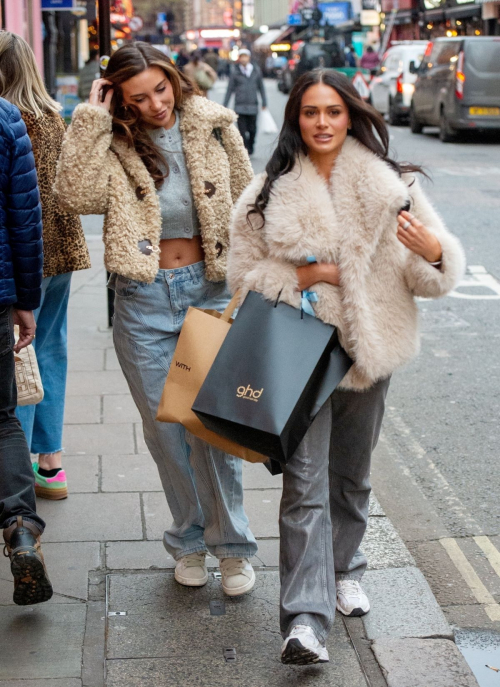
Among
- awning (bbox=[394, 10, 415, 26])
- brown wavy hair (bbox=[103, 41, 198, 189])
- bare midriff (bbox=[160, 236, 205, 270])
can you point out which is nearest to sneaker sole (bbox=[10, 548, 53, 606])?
bare midriff (bbox=[160, 236, 205, 270])

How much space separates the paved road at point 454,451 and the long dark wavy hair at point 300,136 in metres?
1.64

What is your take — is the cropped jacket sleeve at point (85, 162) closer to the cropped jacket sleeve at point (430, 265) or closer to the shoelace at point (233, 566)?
the cropped jacket sleeve at point (430, 265)

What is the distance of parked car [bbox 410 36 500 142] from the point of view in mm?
19250

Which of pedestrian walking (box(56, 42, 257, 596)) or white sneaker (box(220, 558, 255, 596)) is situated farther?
white sneaker (box(220, 558, 255, 596))

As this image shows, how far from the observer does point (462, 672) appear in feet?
10.1

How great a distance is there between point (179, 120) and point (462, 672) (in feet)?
6.71

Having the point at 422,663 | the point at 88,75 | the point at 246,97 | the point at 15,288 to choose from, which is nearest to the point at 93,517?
the point at 15,288

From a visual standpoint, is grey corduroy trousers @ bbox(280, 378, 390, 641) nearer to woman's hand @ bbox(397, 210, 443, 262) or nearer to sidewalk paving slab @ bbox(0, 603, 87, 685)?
woman's hand @ bbox(397, 210, 443, 262)

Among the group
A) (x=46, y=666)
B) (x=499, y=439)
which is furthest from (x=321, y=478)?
(x=499, y=439)

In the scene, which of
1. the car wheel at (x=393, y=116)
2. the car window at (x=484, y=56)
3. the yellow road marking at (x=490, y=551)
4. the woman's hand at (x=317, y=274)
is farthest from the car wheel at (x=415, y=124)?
the woman's hand at (x=317, y=274)

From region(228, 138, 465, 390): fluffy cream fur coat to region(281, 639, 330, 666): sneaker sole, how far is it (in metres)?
0.79

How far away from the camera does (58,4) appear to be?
49.5 ft

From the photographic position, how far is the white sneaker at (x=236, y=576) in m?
3.56

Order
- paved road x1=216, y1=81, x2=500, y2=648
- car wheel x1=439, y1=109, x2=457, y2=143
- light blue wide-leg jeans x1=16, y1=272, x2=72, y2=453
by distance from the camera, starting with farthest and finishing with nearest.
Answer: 1. car wheel x1=439, y1=109, x2=457, y2=143
2. light blue wide-leg jeans x1=16, y1=272, x2=72, y2=453
3. paved road x1=216, y1=81, x2=500, y2=648
